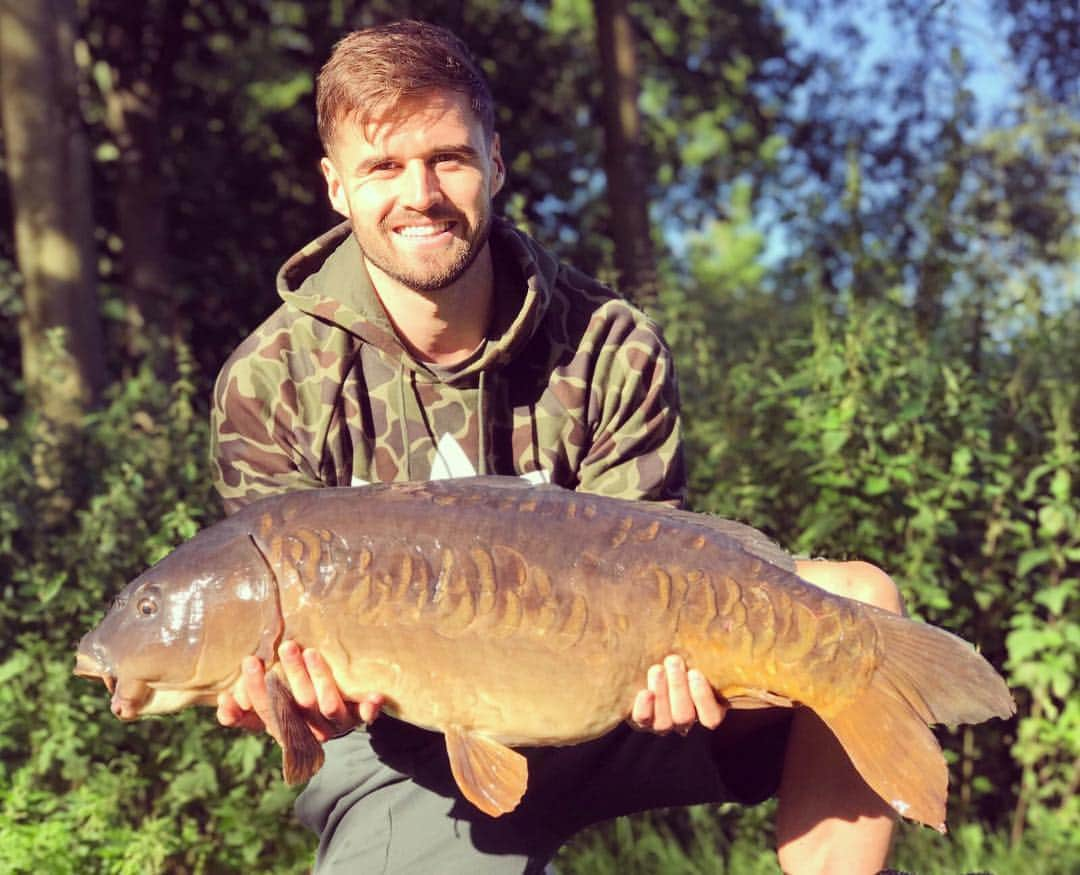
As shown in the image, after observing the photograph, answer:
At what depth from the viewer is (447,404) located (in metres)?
2.59

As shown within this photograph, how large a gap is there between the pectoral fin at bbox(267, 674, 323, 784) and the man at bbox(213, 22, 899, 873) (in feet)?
1.26

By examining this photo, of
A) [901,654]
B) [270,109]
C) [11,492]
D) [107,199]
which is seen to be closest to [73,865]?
[11,492]

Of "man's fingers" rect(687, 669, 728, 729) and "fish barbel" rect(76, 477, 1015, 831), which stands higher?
"fish barbel" rect(76, 477, 1015, 831)

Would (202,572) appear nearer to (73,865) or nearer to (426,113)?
(426,113)

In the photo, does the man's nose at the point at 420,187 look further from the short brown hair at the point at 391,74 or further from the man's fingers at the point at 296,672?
the man's fingers at the point at 296,672

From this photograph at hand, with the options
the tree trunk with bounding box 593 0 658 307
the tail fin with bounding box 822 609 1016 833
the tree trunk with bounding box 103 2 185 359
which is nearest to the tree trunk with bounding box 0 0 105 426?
the tree trunk with bounding box 103 2 185 359

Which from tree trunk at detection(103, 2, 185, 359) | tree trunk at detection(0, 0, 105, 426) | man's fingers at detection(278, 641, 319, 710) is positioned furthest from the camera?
tree trunk at detection(103, 2, 185, 359)

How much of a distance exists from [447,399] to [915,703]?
0.97 m

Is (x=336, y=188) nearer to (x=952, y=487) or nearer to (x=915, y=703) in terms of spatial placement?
(x=915, y=703)

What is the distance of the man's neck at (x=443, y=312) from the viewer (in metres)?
2.55

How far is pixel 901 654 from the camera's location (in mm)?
2090

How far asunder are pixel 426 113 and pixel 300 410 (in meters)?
0.56

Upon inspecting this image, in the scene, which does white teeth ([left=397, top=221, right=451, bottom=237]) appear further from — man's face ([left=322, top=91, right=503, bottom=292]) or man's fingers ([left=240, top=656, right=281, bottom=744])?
man's fingers ([left=240, top=656, right=281, bottom=744])

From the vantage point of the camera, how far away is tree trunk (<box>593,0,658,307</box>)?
7516 millimetres
